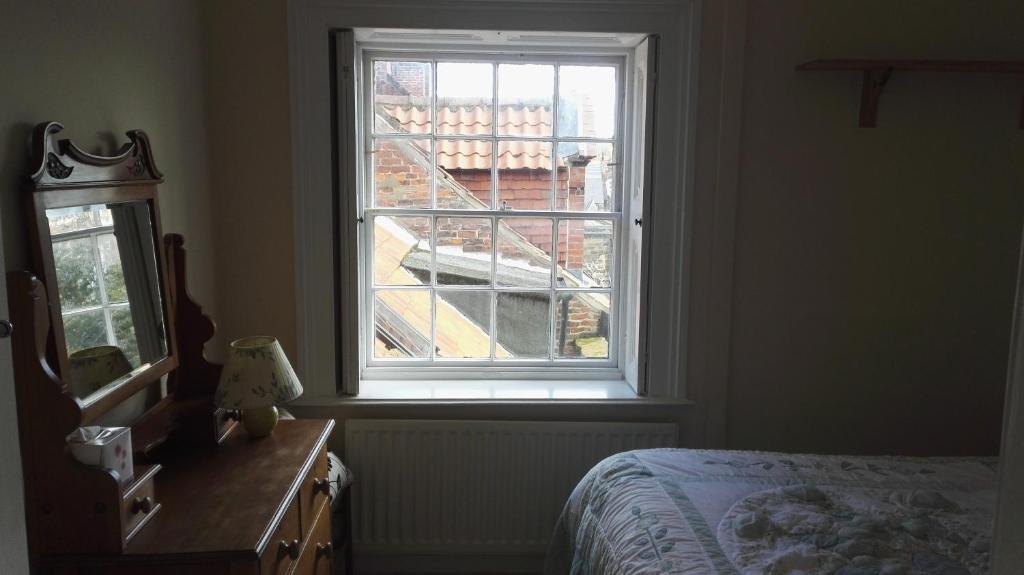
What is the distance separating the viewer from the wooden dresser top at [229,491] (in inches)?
63.1

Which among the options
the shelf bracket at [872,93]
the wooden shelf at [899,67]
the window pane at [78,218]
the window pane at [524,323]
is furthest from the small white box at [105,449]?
the shelf bracket at [872,93]

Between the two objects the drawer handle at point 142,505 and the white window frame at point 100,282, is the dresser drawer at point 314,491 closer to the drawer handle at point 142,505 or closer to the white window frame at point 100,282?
the drawer handle at point 142,505

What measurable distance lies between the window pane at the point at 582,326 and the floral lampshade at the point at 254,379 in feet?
4.20

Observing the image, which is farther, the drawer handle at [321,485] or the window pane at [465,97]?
the window pane at [465,97]

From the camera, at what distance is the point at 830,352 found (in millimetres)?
2992

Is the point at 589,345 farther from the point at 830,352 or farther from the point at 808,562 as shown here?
the point at 808,562

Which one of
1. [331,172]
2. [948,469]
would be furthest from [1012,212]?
[331,172]

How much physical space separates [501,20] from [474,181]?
645 mm

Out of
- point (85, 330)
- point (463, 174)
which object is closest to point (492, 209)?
point (463, 174)

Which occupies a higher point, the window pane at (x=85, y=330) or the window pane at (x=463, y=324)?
the window pane at (x=85, y=330)

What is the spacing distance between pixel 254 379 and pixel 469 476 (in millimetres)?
1063

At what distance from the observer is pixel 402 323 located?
10.5 feet

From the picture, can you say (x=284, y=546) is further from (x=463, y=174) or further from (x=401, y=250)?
(x=463, y=174)

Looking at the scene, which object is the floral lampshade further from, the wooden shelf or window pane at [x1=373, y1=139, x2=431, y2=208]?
the wooden shelf
